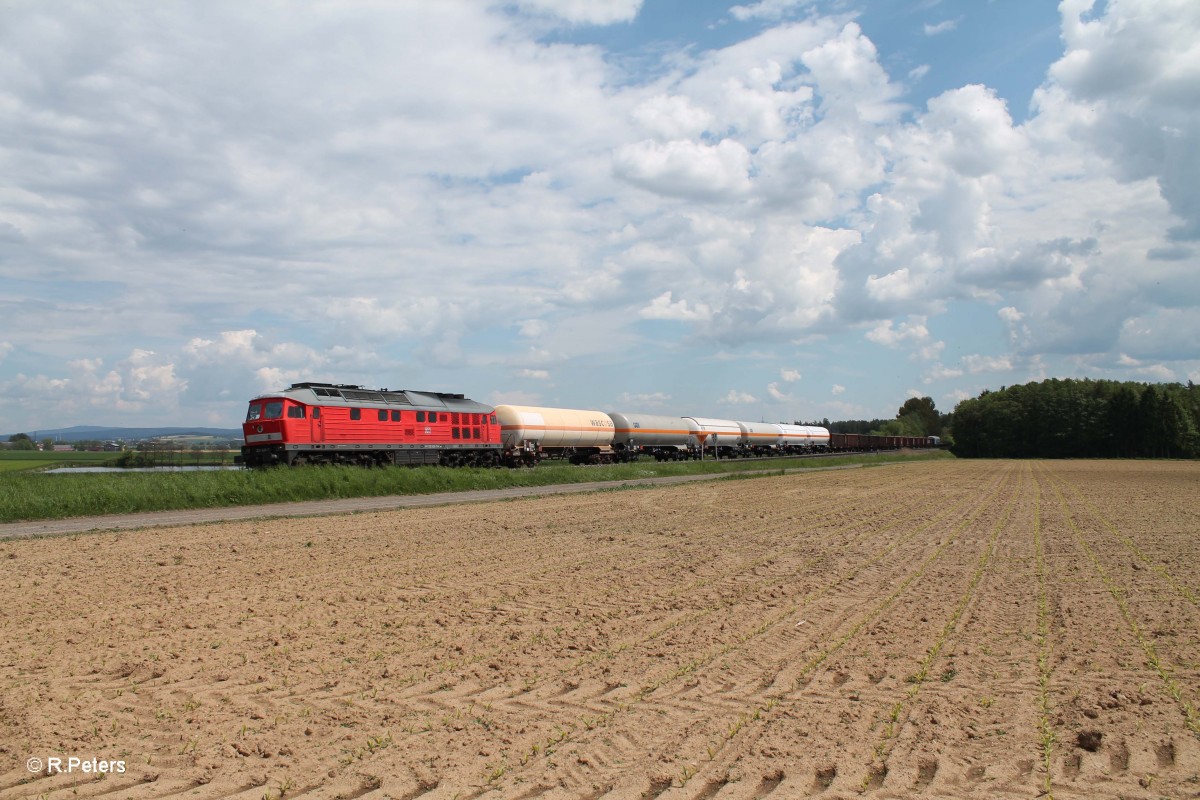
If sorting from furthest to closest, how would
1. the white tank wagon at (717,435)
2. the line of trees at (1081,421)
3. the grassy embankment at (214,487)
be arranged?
the line of trees at (1081,421), the white tank wagon at (717,435), the grassy embankment at (214,487)

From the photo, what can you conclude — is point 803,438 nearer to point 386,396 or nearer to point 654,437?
point 654,437

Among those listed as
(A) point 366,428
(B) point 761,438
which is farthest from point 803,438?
(A) point 366,428

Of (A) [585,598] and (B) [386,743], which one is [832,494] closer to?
(A) [585,598]

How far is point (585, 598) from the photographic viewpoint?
1116 cm

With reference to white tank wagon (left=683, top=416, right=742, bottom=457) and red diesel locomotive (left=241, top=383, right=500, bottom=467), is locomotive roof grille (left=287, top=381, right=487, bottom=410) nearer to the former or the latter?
red diesel locomotive (left=241, top=383, right=500, bottom=467)

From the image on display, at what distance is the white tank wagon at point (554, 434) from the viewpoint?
4669 cm

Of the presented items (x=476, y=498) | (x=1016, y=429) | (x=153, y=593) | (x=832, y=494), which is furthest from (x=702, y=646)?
(x=1016, y=429)

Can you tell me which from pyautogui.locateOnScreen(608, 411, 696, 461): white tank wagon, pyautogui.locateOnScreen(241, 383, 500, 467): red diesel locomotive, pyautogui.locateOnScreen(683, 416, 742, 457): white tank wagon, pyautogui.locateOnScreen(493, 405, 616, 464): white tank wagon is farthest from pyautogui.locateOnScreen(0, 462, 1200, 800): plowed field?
pyautogui.locateOnScreen(683, 416, 742, 457): white tank wagon

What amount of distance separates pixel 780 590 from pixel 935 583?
2.57 metres

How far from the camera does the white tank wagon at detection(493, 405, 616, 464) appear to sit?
46688 millimetres

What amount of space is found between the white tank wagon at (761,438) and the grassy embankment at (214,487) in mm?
40309

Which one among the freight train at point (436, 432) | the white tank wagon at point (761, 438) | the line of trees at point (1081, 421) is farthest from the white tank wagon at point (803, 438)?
the line of trees at point (1081, 421)

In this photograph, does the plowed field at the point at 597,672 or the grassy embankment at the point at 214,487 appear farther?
the grassy embankment at the point at 214,487

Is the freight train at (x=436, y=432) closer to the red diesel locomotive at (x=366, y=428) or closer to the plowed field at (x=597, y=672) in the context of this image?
the red diesel locomotive at (x=366, y=428)
